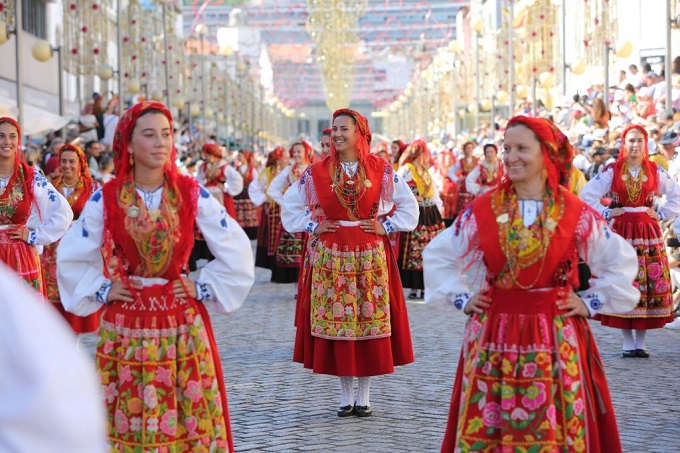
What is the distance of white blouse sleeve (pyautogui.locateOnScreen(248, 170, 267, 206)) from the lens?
15.7 meters

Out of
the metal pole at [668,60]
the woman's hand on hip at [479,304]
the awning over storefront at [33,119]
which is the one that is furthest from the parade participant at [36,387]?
the metal pole at [668,60]

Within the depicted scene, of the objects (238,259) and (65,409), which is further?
(238,259)

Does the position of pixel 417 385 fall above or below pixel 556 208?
below

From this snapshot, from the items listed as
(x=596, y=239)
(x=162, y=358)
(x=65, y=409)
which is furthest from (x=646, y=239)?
(x=65, y=409)

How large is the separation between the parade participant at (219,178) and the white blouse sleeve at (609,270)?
1340 cm

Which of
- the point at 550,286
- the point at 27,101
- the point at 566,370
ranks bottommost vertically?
the point at 566,370

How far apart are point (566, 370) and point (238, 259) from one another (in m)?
1.23

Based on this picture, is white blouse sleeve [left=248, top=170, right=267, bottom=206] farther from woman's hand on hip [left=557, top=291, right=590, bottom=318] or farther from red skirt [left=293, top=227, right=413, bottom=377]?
woman's hand on hip [left=557, top=291, right=590, bottom=318]

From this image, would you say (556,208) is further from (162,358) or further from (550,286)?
(162,358)

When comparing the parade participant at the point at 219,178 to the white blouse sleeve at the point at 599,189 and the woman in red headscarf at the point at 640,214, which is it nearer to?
the woman in red headscarf at the point at 640,214

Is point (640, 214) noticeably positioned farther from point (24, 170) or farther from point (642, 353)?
point (24, 170)

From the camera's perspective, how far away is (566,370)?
14.0ft

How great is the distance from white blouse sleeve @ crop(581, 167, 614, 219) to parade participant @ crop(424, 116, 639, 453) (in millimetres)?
4369

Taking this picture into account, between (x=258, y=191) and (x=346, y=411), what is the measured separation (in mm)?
8973
